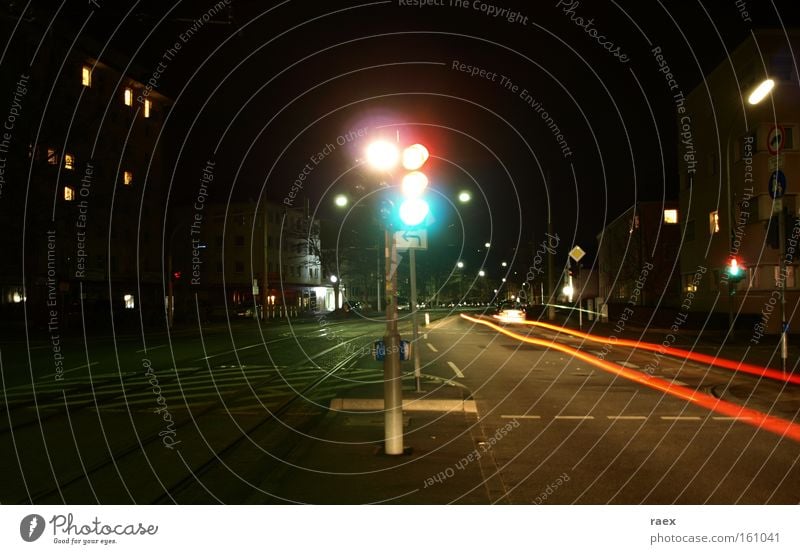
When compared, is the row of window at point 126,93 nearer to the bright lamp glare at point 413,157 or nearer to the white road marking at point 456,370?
the white road marking at point 456,370

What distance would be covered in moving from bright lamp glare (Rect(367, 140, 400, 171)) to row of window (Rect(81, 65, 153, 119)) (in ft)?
126

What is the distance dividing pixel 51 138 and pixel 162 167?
32604 millimetres

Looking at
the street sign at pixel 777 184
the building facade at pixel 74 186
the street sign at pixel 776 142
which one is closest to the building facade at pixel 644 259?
the street sign at pixel 776 142

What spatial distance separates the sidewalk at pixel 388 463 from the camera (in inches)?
287

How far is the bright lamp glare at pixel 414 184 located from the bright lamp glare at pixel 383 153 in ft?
0.84

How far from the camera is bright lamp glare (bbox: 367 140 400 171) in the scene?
913 centimetres

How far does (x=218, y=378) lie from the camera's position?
17906 mm

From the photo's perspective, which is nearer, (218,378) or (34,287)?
(218,378)

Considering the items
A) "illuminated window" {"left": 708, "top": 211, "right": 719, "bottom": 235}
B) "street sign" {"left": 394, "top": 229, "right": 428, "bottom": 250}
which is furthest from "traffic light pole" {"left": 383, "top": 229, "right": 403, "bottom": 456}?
"illuminated window" {"left": 708, "top": 211, "right": 719, "bottom": 235}

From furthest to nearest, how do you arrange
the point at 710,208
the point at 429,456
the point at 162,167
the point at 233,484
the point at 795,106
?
the point at 162,167
the point at 710,208
the point at 795,106
the point at 429,456
the point at 233,484

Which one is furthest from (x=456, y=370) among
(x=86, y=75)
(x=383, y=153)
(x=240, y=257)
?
(x=240, y=257)
